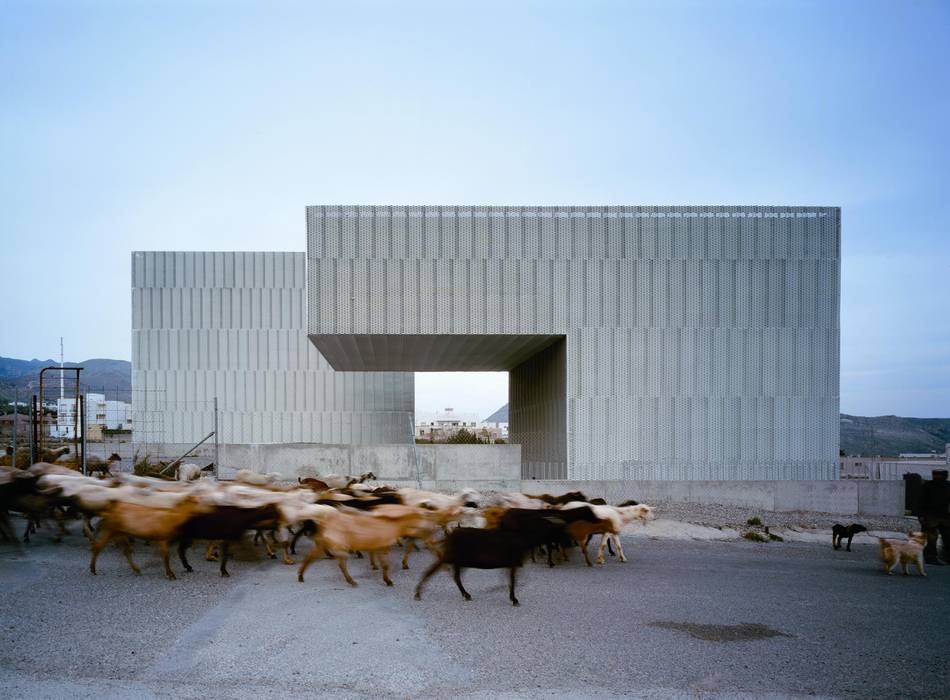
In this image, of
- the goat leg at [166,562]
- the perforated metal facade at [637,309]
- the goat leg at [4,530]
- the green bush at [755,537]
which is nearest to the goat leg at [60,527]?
the goat leg at [4,530]

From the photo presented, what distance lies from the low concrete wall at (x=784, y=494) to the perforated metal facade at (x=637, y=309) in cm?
109

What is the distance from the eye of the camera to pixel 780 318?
20.5 metres

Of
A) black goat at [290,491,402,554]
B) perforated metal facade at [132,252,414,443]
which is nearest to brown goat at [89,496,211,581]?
black goat at [290,491,402,554]

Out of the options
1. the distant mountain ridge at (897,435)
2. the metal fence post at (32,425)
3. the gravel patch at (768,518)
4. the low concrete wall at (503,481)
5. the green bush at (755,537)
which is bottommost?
the distant mountain ridge at (897,435)

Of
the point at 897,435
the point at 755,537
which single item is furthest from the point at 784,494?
the point at 897,435

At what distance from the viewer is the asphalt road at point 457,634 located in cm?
538

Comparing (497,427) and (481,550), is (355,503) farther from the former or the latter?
(497,427)

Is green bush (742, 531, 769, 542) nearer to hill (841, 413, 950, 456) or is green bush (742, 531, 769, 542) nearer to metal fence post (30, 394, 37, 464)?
metal fence post (30, 394, 37, 464)

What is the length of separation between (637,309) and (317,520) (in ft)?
46.8

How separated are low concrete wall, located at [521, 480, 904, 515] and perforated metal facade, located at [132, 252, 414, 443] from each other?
16.2 metres

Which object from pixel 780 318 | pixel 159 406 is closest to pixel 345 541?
pixel 780 318

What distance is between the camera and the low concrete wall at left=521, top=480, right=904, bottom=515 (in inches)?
733

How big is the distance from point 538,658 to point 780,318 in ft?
57.5

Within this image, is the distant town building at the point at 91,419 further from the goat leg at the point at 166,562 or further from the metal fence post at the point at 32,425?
A: the goat leg at the point at 166,562
